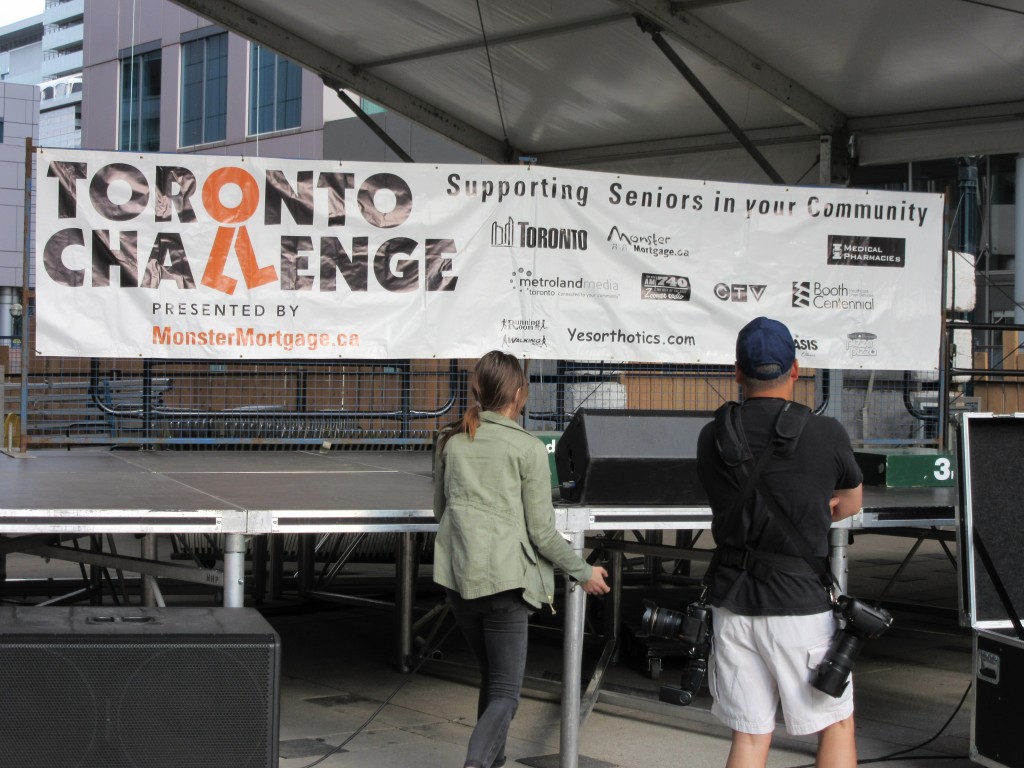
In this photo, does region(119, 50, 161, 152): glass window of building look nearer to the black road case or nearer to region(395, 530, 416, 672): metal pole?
region(395, 530, 416, 672): metal pole

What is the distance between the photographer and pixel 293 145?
28.5m

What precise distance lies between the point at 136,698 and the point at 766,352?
242 centimetres

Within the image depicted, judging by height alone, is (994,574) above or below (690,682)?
above

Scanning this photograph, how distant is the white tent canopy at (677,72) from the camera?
1022 centimetres

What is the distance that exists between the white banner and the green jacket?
3587 mm

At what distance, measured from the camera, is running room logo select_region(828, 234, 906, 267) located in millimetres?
8766

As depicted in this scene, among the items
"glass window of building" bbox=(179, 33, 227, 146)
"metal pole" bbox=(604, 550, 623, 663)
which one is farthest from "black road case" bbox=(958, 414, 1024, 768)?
"glass window of building" bbox=(179, 33, 227, 146)

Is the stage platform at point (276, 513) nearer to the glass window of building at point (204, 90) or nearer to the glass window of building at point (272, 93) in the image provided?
the glass window of building at point (272, 93)

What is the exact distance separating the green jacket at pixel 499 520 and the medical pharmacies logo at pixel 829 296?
4666 mm

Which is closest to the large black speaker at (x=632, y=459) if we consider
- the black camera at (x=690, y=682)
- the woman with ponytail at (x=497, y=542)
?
the woman with ponytail at (x=497, y=542)

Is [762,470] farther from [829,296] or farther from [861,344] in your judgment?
[861,344]

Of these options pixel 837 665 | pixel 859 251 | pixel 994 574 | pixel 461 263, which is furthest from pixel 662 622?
pixel 859 251

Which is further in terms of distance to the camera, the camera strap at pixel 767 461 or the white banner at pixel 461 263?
the white banner at pixel 461 263

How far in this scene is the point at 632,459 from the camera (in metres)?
5.59
